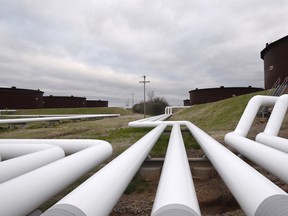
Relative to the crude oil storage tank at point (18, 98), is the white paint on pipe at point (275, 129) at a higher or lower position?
lower

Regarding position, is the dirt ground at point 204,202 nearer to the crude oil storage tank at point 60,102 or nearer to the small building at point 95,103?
the crude oil storage tank at point 60,102

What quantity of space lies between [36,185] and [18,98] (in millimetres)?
42411

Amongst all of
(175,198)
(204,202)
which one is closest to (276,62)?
(204,202)

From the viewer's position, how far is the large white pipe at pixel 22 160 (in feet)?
8.21

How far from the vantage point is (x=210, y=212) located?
3.85 metres

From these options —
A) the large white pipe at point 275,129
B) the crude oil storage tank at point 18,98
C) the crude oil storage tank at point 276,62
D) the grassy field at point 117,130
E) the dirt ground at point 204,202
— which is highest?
the crude oil storage tank at point 276,62

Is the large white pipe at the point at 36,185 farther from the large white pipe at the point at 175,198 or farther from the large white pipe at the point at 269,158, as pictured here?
the large white pipe at the point at 269,158

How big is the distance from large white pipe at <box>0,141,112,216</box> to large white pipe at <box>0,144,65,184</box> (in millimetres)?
430

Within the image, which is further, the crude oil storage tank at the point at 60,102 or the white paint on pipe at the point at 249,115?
the crude oil storage tank at the point at 60,102

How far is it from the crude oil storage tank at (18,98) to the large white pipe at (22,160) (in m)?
39.5

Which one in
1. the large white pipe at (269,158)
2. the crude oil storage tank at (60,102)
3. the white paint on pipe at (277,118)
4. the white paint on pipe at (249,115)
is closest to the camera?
the large white pipe at (269,158)

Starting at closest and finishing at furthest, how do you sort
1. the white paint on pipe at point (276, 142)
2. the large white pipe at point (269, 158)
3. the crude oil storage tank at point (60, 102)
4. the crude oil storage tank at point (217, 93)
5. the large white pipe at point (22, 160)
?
the large white pipe at point (22, 160), the large white pipe at point (269, 158), the white paint on pipe at point (276, 142), the crude oil storage tank at point (217, 93), the crude oil storage tank at point (60, 102)

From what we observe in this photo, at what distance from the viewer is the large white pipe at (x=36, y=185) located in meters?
1.58

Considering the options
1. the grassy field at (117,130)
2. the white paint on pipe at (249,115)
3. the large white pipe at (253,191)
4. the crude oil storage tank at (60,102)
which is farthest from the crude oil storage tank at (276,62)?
the crude oil storage tank at (60,102)
